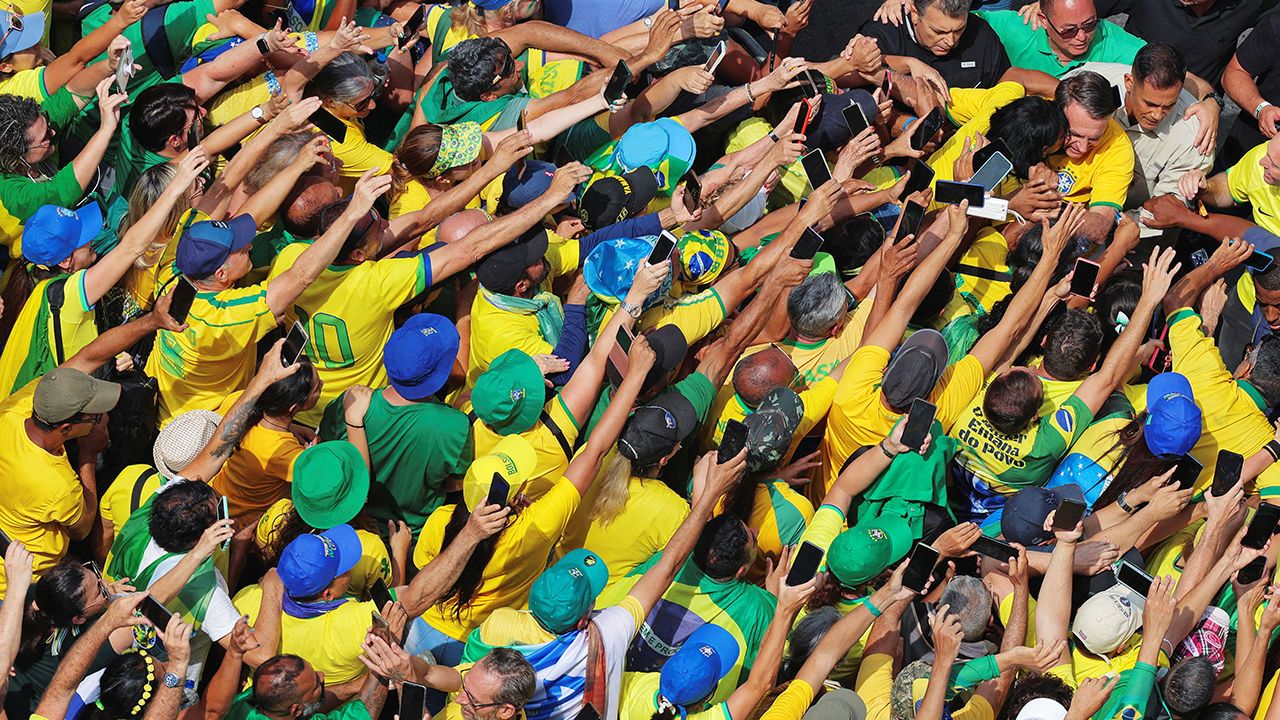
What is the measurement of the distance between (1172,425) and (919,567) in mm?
1415

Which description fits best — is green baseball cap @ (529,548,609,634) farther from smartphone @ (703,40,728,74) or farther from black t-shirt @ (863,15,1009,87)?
black t-shirt @ (863,15,1009,87)

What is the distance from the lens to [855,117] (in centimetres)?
723

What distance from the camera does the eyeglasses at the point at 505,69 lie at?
7.48 m

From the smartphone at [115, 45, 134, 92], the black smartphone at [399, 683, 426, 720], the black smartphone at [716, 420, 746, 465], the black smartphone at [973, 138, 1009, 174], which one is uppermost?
the smartphone at [115, 45, 134, 92]

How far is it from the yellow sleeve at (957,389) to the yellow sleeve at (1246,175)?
7.74 feet

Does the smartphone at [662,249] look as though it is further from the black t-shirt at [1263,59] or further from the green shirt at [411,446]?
the black t-shirt at [1263,59]

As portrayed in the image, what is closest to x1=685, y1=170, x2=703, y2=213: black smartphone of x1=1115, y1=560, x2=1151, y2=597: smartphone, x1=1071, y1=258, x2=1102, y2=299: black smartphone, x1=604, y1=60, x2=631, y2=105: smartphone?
x1=604, y1=60, x2=631, y2=105: smartphone

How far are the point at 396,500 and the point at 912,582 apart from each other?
221cm

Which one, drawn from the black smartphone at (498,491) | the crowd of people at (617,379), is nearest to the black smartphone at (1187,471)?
the crowd of people at (617,379)

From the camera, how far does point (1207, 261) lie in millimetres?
7383

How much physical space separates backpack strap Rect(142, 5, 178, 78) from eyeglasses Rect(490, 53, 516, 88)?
1.76 metres

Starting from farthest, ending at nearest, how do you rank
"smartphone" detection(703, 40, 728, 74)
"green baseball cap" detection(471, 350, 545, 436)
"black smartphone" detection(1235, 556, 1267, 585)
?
"smartphone" detection(703, 40, 728, 74)
"black smartphone" detection(1235, 556, 1267, 585)
"green baseball cap" detection(471, 350, 545, 436)

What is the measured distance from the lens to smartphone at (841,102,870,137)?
719 centimetres

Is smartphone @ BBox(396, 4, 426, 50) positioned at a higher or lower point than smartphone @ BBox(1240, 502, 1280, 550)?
higher
